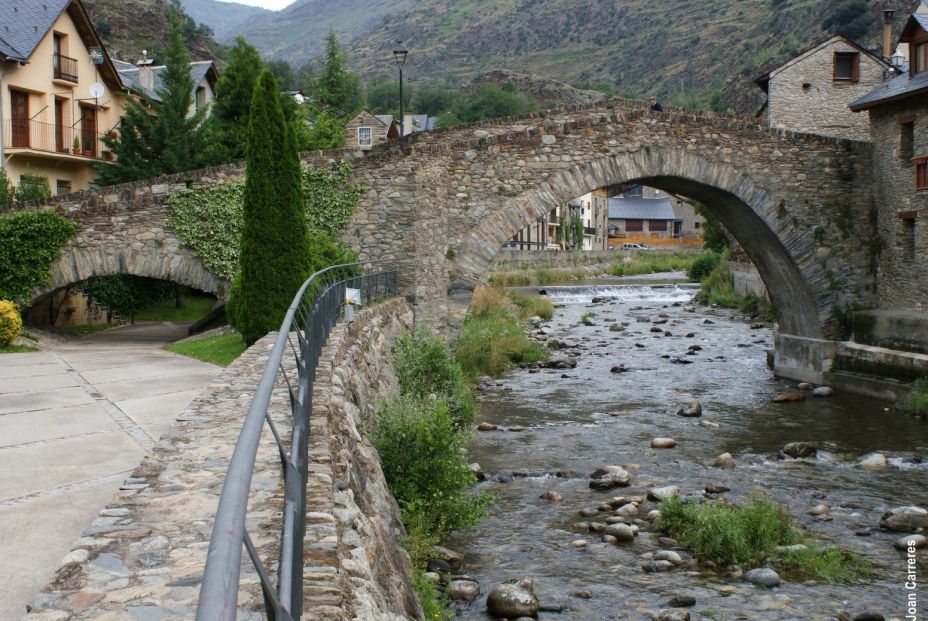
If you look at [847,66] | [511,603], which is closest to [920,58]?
[847,66]

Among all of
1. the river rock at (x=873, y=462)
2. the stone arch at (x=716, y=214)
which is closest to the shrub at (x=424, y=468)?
the river rock at (x=873, y=462)

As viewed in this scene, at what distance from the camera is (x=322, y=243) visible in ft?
48.4

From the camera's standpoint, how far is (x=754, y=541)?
8297 millimetres

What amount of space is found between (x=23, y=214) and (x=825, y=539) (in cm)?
1344

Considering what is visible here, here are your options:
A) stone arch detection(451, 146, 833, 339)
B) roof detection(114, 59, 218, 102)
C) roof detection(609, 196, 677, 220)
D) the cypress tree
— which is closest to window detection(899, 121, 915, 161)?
stone arch detection(451, 146, 833, 339)

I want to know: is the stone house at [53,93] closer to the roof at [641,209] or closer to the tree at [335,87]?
the tree at [335,87]

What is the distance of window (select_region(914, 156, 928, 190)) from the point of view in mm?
16281

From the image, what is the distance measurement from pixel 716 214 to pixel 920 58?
15.5 feet

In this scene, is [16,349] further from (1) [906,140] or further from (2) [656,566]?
(1) [906,140]

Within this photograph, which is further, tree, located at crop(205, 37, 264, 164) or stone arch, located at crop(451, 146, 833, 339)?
tree, located at crop(205, 37, 264, 164)

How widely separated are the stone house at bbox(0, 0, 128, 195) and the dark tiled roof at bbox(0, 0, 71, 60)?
0.09 feet

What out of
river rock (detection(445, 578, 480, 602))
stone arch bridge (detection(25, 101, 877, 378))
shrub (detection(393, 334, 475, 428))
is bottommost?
river rock (detection(445, 578, 480, 602))

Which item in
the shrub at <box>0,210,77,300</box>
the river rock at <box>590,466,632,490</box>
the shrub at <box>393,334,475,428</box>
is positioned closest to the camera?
the river rock at <box>590,466,632,490</box>

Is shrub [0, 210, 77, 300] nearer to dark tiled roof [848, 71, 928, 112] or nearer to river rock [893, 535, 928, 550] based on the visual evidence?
river rock [893, 535, 928, 550]
